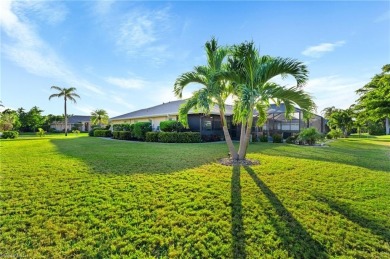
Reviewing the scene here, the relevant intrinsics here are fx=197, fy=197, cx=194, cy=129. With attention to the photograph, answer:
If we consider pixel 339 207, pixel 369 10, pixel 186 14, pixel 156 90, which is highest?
pixel 186 14

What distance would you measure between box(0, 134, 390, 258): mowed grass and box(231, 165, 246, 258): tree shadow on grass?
0.02 metres

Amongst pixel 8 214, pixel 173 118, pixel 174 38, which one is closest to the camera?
pixel 8 214

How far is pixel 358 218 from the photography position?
3754mm

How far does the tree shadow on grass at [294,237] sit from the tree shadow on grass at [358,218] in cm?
111

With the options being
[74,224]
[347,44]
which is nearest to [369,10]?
[347,44]

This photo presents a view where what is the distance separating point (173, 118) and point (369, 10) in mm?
16093

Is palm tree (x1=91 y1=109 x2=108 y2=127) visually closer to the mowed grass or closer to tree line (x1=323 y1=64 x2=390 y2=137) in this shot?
the mowed grass

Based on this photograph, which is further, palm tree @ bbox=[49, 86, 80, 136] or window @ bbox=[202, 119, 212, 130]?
palm tree @ bbox=[49, 86, 80, 136]

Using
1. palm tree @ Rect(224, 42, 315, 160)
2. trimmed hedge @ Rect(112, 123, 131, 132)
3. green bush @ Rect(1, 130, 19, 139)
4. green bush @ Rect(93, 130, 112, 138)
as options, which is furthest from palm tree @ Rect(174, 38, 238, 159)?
green bush @ Rect(1, 130, 19, 139)

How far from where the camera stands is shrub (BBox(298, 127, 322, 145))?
1525cm

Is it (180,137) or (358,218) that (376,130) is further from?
(358,218)

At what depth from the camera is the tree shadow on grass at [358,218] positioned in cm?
333

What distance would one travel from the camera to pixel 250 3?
941 centimetres

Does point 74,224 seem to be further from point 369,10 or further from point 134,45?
point 369,10
